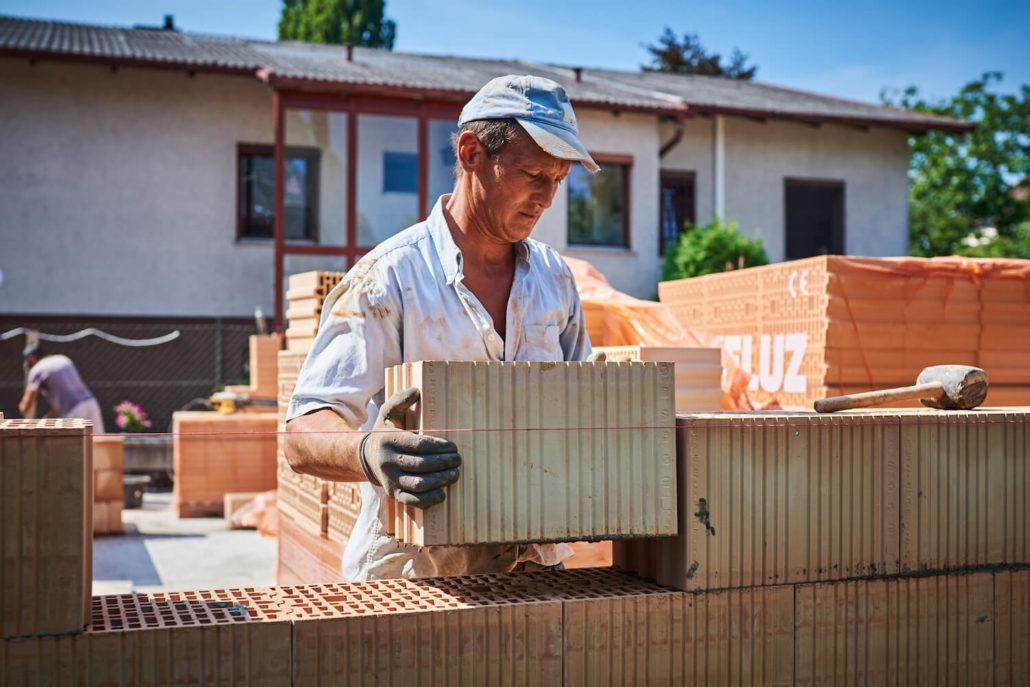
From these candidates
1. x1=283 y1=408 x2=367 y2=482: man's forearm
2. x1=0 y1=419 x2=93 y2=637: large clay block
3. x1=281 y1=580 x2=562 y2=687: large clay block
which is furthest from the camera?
x1=283 y1=408 x2=367 y2=482: man's forearm

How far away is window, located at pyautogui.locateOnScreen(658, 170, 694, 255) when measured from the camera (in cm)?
1606

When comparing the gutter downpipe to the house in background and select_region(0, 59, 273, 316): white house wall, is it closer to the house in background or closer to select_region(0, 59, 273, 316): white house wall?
the house in background

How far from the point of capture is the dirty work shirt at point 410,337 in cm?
207

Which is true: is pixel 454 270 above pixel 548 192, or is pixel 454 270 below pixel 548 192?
below

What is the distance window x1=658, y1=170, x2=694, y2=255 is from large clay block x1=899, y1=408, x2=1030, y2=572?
46.6 feet

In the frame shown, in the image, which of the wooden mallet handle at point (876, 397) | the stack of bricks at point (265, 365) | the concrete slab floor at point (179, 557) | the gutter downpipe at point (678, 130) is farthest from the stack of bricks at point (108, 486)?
the gutter downpipe at point (678, 130)

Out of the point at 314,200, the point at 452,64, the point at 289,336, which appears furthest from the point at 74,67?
the point at 289,336

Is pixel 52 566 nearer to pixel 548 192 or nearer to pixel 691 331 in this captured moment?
pixel 548 192

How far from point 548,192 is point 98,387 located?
1247 centimetres

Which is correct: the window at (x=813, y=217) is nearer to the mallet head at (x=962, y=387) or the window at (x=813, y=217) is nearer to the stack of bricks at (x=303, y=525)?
the stack of bricks at (x=303, y=525)

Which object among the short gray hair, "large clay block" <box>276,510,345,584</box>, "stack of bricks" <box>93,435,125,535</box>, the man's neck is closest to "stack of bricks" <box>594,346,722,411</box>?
"large clay block" <box>276,510,345,584</box>

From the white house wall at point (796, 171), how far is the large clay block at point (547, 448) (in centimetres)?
1466

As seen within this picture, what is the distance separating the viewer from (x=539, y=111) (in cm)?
203

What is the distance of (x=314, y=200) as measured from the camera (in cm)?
1348
